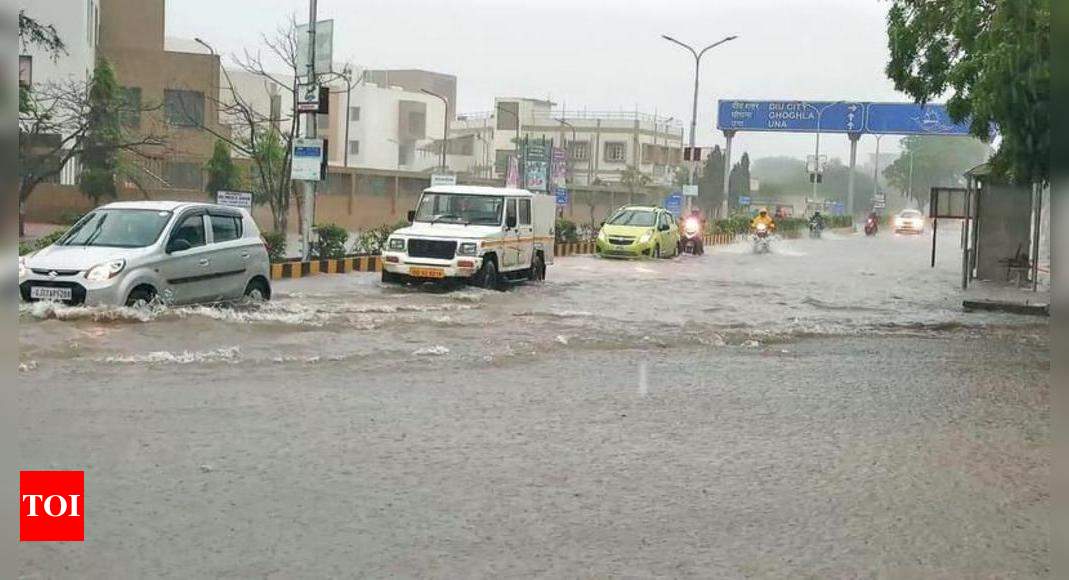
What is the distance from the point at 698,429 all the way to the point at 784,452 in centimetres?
89

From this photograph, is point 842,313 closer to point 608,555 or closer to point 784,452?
point 784,452

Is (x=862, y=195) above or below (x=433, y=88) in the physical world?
below

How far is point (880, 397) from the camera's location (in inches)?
408

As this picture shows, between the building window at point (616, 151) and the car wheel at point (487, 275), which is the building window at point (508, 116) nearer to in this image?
the building window at point (616, 151)

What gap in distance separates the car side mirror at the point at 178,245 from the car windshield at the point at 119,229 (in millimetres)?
187

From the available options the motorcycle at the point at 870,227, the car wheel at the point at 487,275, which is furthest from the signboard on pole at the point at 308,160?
the motorcycle at the point at 870,227

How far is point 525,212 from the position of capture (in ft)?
70.8

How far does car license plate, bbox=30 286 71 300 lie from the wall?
18.8 m

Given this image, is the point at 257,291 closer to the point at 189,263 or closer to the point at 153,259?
the point at 189,263

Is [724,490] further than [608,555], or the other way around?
[724,490]

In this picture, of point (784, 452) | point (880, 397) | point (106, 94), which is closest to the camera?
point (784, 452)

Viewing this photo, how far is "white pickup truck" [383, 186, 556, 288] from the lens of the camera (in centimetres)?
1920

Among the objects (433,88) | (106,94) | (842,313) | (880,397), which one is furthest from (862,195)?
(880,397)

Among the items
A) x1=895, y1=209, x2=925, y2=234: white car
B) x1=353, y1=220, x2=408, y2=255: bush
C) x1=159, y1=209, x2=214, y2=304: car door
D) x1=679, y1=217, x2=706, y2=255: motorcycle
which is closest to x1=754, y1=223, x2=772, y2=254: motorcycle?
x1=679, y1=217, x2=706, y2=255: motorcycle
